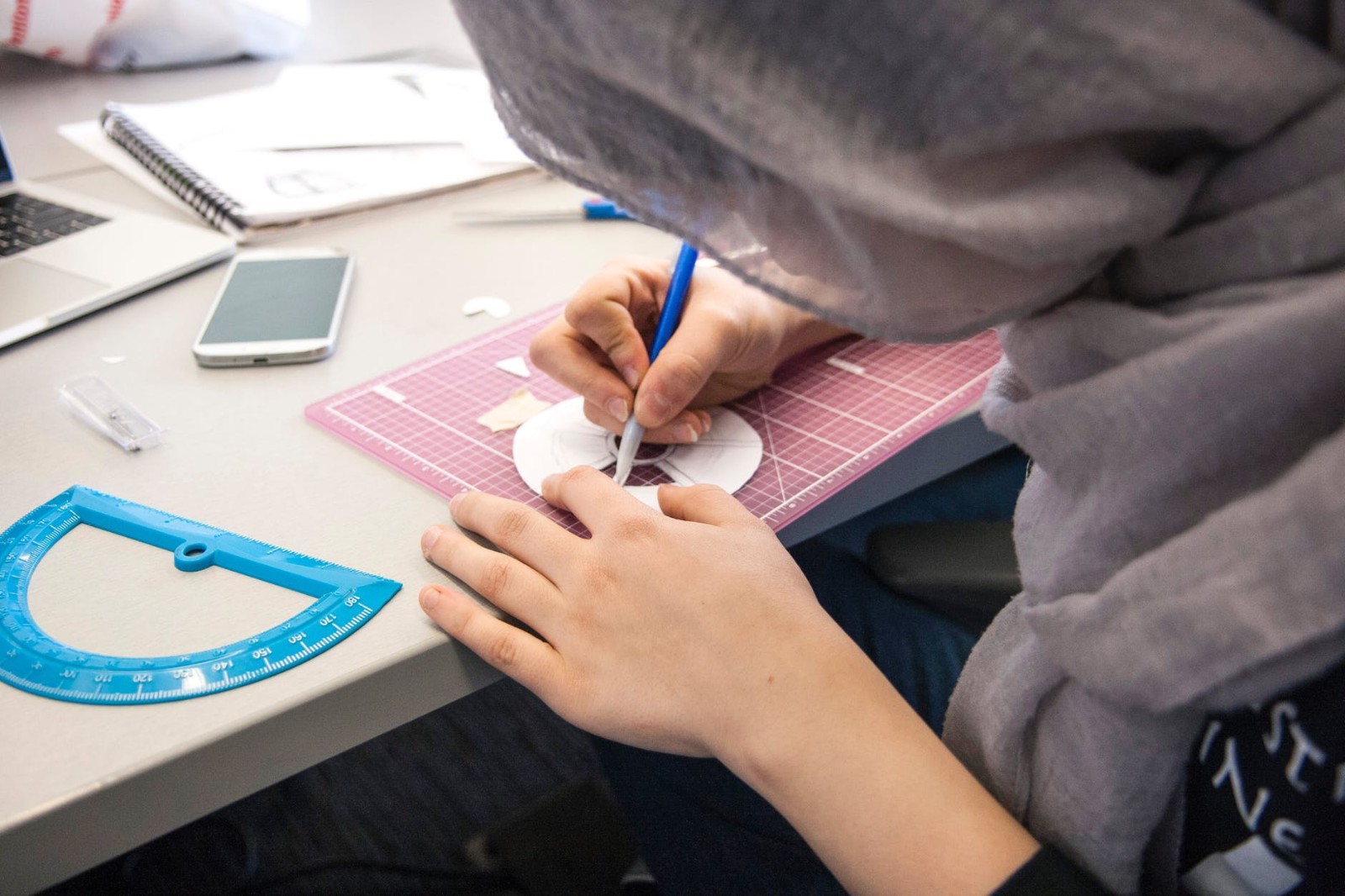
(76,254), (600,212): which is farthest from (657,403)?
(76,254)

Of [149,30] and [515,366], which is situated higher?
[149,30]

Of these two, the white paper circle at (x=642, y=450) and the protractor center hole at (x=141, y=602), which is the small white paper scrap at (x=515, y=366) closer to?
the white paper circle at (x=642, y=450)

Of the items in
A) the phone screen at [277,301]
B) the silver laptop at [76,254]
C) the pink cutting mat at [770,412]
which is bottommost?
the pink cutting mat at [770,412]

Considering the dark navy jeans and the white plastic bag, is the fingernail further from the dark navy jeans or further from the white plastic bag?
the white plastic bag

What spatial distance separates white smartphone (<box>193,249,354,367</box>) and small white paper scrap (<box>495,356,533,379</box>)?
0.41 feet

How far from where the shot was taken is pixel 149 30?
4.29ft

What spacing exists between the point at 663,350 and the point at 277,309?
32 centimetres

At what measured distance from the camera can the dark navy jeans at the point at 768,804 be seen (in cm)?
58

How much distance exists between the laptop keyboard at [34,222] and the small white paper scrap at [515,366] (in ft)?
1.47

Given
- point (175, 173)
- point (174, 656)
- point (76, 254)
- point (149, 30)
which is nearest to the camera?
point (174, 656)

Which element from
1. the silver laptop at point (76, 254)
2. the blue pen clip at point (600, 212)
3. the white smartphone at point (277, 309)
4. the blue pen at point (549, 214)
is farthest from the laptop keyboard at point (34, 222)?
the blue pen clip at point (600, 212)

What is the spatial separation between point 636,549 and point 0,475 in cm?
38

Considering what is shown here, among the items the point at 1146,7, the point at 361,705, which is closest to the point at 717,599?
the point at 361,705

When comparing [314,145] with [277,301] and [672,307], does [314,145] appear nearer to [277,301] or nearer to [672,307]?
[277,301]
